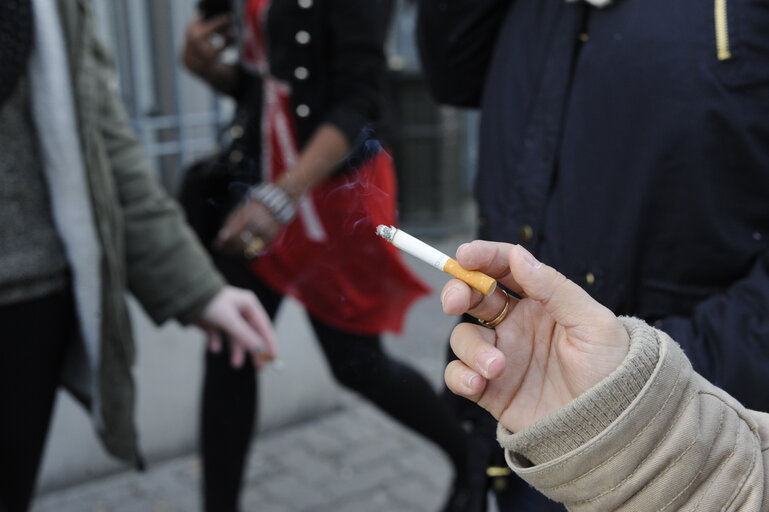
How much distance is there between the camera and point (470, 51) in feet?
6.51

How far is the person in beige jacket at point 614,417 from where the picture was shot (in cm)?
101

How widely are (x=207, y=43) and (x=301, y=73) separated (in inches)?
22.3

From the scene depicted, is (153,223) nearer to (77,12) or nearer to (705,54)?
(77,12)

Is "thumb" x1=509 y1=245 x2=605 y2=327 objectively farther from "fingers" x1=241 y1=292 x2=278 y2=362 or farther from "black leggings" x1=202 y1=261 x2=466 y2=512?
"black leggings" x1=202 y1=261 x2=466 y2=512

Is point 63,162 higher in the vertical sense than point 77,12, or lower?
lower

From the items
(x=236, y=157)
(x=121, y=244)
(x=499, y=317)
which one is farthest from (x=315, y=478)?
(x=499, y=317)

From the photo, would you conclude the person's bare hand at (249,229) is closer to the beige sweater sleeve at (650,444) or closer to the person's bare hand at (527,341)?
the person's bare hand at (527,341)

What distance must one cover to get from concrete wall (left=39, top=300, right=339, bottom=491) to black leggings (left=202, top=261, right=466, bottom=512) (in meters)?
0.72

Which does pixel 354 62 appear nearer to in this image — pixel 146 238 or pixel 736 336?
pixel 146 238

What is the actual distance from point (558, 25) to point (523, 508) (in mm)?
1022

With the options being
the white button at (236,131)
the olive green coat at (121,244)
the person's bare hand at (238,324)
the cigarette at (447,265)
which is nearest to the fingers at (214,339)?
the person's bare hand at (238,324)

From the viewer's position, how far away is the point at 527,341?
1161 mm

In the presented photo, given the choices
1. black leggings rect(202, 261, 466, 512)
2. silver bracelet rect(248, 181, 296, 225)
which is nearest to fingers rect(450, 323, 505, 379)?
silver bracelet rect(248, 181, 296, 225)

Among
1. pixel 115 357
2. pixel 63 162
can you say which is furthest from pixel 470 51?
pixel 115 357
